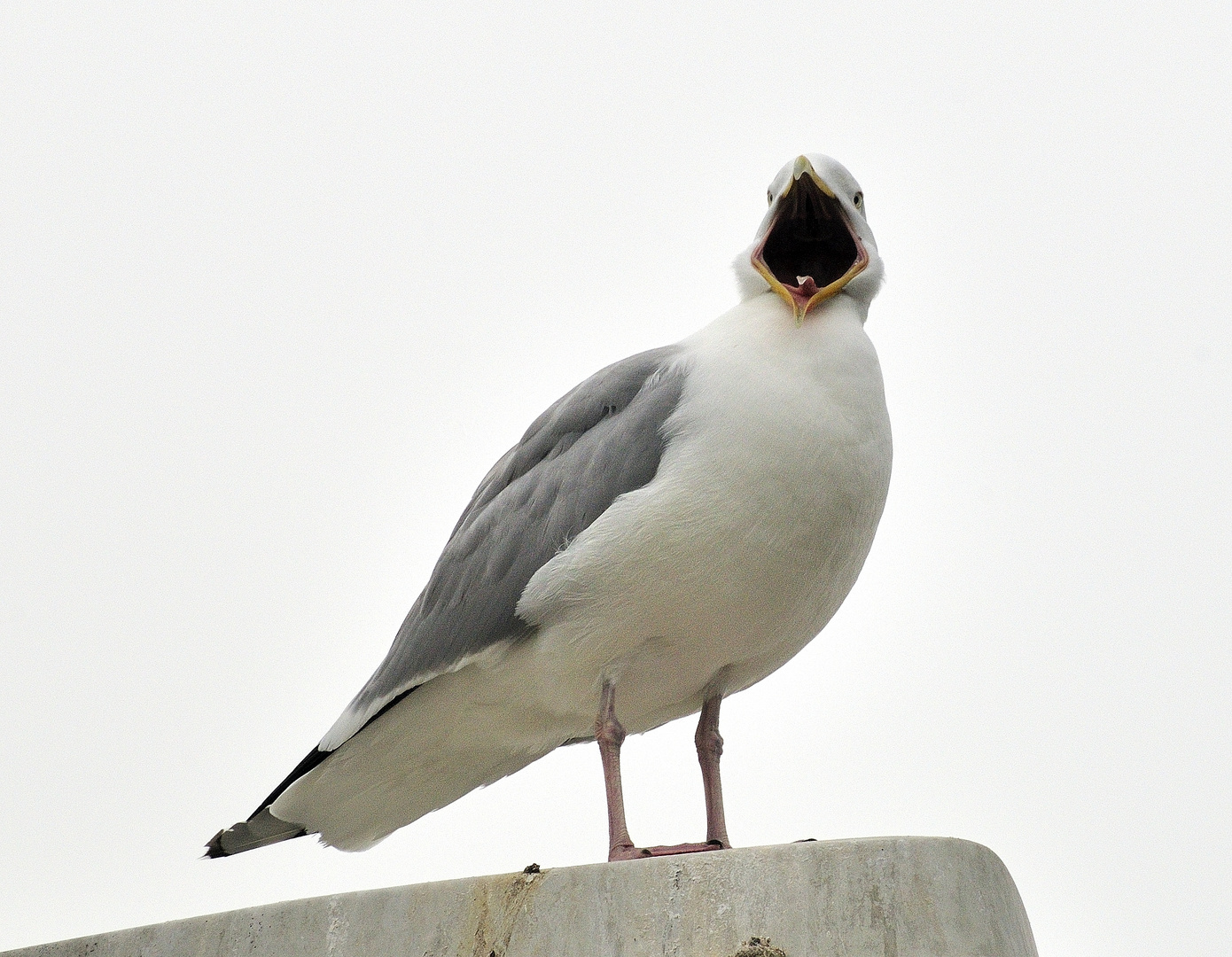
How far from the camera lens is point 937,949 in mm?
4094

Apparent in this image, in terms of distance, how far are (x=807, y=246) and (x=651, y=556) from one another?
1.67 meters

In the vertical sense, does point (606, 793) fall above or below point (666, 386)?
below

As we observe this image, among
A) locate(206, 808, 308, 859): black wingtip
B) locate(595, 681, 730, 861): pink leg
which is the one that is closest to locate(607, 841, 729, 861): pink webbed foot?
locate(595, 681, 730, 861): pink leg

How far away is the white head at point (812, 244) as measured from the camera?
5832 millimetres

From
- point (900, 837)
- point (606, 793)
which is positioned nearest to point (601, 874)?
point (900, 837)

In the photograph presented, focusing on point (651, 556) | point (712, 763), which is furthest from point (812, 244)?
point (712, 763)

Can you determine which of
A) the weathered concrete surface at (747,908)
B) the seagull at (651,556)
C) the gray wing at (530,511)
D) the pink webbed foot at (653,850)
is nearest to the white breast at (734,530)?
the seagull at (651,556)

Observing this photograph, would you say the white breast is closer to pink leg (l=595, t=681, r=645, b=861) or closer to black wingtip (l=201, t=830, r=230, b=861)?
pink leg (l=595, t=681, r=645, b=861)

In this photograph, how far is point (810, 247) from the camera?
6.21 meters

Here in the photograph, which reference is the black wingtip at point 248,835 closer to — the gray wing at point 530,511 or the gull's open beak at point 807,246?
the gray wing at point 530,511

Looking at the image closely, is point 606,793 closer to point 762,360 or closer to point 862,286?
point 762,360

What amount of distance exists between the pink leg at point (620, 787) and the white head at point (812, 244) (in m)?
1.65

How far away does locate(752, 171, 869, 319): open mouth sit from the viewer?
Answer: 229 inches

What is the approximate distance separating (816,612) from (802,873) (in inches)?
64.3
